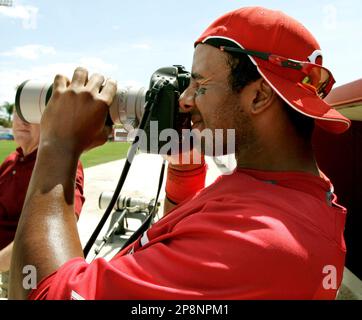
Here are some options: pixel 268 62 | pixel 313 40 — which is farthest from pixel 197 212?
pixel 313 40

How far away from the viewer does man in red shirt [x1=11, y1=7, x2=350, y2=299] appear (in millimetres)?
910

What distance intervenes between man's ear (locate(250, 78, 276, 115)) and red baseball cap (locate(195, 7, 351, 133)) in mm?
34

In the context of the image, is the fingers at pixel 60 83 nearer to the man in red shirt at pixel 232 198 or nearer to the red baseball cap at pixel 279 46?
the man in red shirt at pixel 232 198

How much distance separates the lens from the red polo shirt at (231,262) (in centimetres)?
90

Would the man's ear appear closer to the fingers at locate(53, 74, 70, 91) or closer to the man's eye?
the man's eye

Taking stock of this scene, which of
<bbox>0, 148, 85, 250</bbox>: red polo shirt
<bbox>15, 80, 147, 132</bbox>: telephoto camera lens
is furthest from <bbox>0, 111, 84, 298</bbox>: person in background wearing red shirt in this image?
<bbox>15, 80, 147, 132</bbox>: telephoto camera lens

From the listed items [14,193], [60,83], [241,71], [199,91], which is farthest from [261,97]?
[14,193]

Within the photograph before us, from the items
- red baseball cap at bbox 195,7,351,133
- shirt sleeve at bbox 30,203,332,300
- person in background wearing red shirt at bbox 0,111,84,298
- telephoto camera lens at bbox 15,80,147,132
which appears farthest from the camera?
person in background wearing red shirt at bbox 0,111,84,298

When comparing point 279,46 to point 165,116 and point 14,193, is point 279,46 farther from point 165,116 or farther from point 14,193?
point 14,193

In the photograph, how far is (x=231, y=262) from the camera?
0.90 metres

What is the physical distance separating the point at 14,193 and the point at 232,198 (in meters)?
2.14

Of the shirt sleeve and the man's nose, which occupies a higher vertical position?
the man's nose
